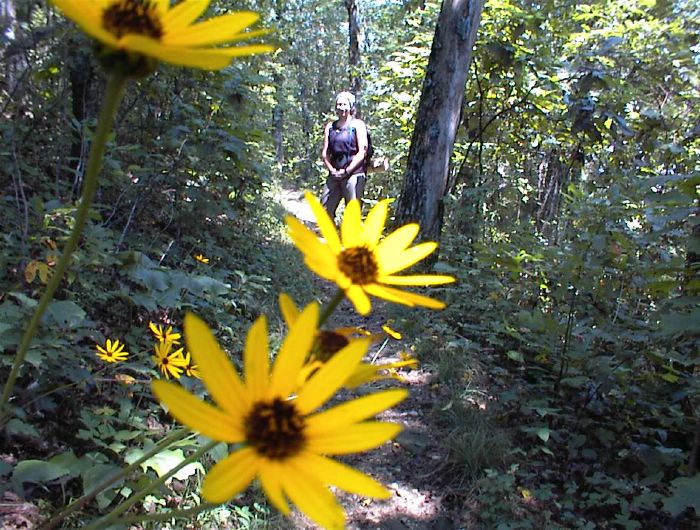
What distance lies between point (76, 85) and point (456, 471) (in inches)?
131

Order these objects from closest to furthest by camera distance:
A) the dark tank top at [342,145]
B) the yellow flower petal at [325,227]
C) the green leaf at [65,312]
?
the yellow flower petal at [325,227] < the green leaf at [65,312] < the dark tank top at [342,145]

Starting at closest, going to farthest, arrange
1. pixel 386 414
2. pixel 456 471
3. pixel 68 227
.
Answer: pixel 68 227 < pixel 456 471 < pixel 386 414

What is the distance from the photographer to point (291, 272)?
555 centimetres

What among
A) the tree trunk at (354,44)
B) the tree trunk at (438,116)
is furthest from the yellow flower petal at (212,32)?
the tree trunk at (354,44)

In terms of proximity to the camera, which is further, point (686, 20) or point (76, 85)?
point (686, 20)

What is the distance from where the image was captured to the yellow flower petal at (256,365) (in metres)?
0.50

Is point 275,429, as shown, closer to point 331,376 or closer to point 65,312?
point 331,376

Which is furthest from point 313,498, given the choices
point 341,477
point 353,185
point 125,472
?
point 353,185

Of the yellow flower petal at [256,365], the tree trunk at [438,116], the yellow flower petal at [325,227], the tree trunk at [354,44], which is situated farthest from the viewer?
the tree trunk at [354,44]

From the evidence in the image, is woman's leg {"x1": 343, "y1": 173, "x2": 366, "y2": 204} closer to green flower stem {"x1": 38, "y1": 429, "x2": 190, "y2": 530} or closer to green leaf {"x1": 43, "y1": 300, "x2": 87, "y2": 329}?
green leaf {"x1": 43, "y1": 300, "x2": 87, "y2": 329}

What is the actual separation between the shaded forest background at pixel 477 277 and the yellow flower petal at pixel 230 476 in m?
1.17

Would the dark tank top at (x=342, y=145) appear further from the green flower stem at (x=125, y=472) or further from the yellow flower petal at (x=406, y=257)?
the green flower stem at (x=125, y=472)

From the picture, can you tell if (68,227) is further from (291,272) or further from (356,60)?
(356,60)

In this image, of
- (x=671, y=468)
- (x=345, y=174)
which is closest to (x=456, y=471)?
(x=671, y=468)
